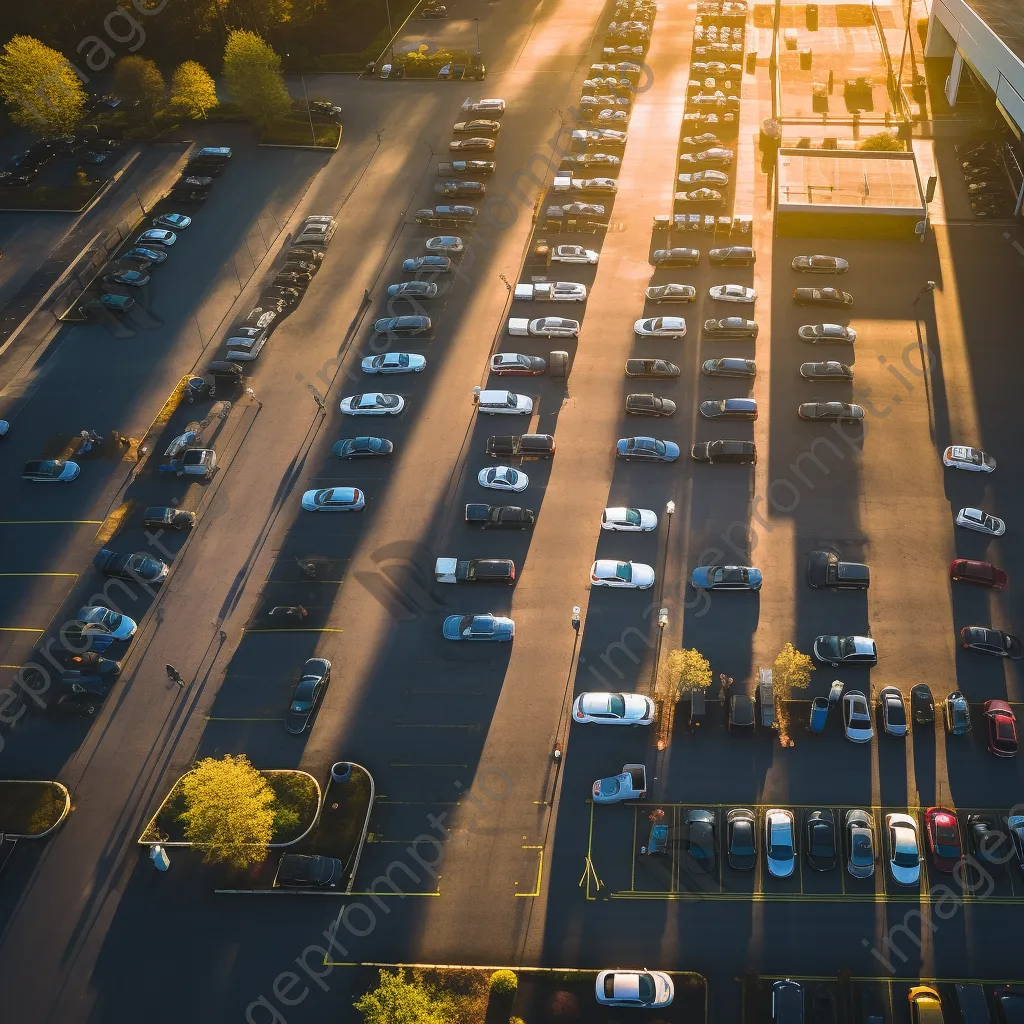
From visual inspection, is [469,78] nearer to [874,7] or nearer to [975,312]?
[874,7]

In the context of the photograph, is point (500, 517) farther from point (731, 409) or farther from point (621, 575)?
point (731, 409)

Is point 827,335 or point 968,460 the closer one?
point 968,460

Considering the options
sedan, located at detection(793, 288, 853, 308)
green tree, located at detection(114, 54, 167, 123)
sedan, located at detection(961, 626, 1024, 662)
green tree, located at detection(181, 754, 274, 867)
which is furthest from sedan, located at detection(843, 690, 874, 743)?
green tree, located at detection(114, 54, 167, 123)

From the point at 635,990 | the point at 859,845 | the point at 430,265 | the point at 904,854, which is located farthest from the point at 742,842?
the point at 430,265

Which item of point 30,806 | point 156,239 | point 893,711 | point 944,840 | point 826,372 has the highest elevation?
point 156,239

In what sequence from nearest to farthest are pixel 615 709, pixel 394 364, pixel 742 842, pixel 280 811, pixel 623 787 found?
pixel 742 842
pixel 623 787
pixel 280 811
pixel 615 709
pixel 394 364

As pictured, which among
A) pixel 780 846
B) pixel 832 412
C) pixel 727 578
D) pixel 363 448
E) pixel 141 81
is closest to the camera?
pixel 780 846

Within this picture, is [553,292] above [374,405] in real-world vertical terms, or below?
above
